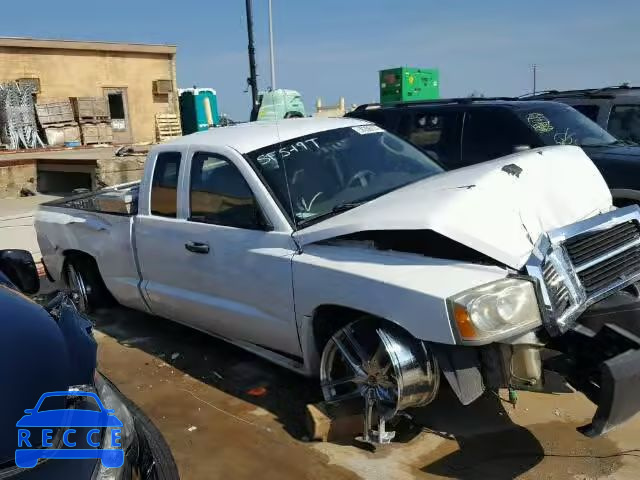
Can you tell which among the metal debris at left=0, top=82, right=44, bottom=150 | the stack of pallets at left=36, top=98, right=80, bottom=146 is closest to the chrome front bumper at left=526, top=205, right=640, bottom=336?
the metal debris at left=0, top=82, right=44, bottom=150

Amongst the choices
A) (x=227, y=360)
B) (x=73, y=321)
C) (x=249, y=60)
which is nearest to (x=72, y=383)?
(x=73, y=321)

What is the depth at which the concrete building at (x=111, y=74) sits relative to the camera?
68.2 ft

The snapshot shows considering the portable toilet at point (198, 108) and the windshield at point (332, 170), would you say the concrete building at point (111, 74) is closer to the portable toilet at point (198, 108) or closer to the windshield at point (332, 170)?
the portable toilet at point (198, 108)

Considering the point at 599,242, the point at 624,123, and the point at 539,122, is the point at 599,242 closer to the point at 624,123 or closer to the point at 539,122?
the point at 539,122

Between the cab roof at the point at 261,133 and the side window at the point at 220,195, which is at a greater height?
the cab roof at the point at 261,133

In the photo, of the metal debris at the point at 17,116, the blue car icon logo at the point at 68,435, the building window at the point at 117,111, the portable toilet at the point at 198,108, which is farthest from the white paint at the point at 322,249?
the portable toilet at the point at 198,108

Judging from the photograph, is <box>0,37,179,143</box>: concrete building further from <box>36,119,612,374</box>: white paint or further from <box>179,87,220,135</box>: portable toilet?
<box>36,119,612,374</box>: white paint

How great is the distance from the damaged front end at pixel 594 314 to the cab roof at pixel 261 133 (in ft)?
6.36

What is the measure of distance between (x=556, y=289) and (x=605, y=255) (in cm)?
49

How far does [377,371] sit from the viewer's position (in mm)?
3307

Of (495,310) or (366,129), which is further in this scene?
(366,129)

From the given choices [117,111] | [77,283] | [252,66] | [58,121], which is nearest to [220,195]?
[77,283]

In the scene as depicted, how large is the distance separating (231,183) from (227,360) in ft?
4.68

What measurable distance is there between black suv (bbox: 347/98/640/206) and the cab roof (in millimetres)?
2318
